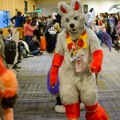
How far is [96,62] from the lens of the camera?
3393 mm

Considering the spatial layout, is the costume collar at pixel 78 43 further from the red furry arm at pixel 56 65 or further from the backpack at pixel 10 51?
the backpack at pixel 10 51

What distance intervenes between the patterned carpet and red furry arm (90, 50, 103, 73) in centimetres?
135

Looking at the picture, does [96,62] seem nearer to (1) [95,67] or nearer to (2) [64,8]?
(1) [95,67]

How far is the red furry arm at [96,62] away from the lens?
131 inches

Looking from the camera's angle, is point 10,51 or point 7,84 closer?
point 7,84

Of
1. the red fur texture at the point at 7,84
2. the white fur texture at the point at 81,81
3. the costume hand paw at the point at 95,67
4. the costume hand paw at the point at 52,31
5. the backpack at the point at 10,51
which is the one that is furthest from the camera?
the backpack at the point at 10,51

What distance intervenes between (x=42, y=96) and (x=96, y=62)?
258 cm

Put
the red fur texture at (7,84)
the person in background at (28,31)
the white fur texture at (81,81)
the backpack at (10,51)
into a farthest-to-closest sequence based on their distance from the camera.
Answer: the person in background at (28,31), the backpack at (10,51), the white fur texture at (81,81), the red fur texture at (7,84)

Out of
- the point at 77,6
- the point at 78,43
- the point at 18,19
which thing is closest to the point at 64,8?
the point at 77,6

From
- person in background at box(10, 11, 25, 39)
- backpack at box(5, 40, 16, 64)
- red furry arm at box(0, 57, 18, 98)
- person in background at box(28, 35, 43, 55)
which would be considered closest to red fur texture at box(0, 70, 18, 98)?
red furry arm at box(0, 57, 18, 98)

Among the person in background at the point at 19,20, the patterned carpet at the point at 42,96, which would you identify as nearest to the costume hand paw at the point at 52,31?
the patterned carpet at the point at 42,96

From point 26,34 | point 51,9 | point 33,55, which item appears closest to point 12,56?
point 33,55

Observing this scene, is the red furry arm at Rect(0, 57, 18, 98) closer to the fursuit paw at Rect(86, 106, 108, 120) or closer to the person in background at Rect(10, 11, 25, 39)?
the fursuit paw at Rect(86, 106, 108, 120)

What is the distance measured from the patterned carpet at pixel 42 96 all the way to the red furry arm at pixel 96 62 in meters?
1.35
